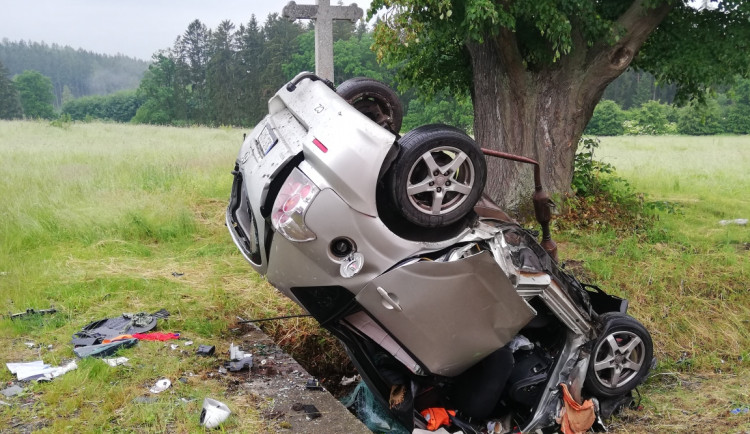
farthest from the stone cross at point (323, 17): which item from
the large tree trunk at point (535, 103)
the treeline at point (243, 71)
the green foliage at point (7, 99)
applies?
the green foliage at point (7, 99)

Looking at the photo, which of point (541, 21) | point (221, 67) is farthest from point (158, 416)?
point (221, 67)

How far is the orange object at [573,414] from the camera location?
3.91 meters

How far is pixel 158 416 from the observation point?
11.7 feet

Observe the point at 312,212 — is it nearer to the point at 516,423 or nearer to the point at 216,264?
the point at 516,423

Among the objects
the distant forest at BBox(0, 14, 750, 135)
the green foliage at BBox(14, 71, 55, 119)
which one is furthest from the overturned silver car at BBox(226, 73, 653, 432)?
the green foliage at BBox(14, 71, 55, 119)

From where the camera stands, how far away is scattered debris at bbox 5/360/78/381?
413 cm

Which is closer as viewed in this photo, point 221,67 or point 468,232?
point 468,232

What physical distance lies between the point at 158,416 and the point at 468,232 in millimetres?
1986

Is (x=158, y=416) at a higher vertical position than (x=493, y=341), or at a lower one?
lower

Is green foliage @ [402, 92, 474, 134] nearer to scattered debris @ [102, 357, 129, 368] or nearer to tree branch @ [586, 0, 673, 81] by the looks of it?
tree branch @ [586, 0, 673, 81]

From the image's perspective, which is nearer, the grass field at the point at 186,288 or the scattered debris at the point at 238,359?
the grass field at the point at 186,288

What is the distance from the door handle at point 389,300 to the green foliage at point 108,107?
82859 mm

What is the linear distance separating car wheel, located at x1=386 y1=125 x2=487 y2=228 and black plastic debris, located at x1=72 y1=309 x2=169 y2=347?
276 cm

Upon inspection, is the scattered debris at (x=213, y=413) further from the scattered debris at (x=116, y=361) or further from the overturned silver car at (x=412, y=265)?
the scattered debris at (x=116, y=361)
